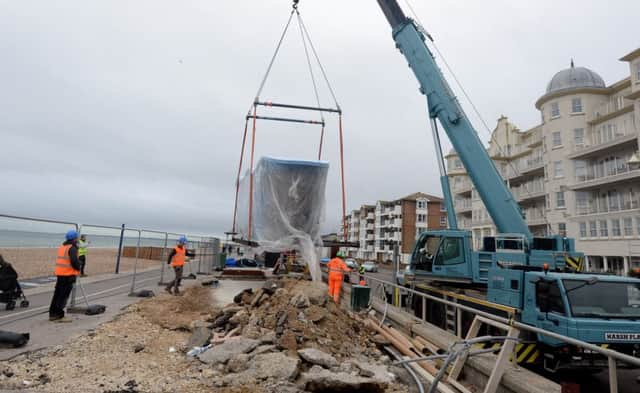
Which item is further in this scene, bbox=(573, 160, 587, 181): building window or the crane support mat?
bbox=(573, 160, 587, 181): building window

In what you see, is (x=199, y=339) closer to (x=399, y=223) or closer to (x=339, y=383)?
(x=339, y=383)

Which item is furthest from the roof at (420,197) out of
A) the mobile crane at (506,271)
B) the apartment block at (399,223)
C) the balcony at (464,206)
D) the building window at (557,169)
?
the mobile crane at (506,271)

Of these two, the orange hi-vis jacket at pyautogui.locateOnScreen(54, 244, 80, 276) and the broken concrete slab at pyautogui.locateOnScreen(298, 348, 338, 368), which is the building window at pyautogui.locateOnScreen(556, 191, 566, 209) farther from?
the orange hi-vis jacket at pyautogui.locateOnScreen(54, 244, 80, 276)

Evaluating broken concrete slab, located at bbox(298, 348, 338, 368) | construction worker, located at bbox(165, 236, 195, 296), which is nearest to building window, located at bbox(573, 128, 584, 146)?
construction worker, located at bbox(165, 236, 195, 296)

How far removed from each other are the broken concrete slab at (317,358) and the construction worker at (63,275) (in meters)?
4.61

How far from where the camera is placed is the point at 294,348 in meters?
5.43

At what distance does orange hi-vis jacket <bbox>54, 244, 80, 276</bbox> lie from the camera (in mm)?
6588

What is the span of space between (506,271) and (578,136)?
92.4ft

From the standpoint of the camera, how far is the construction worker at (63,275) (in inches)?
261

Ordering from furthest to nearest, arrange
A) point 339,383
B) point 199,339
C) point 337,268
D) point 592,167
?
point 592,167 < point 337,268 < point 199,339 < point 339,383

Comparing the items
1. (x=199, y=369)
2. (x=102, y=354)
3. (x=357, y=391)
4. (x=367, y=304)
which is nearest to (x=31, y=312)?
(x=102, y=354)

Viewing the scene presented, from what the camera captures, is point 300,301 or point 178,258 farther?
point 178,258

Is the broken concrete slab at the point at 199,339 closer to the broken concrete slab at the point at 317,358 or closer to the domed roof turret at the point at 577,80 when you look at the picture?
the broken concrete slab at the point at 317,358

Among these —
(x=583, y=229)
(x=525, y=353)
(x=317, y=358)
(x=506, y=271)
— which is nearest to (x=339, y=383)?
(x=317, y=358)
